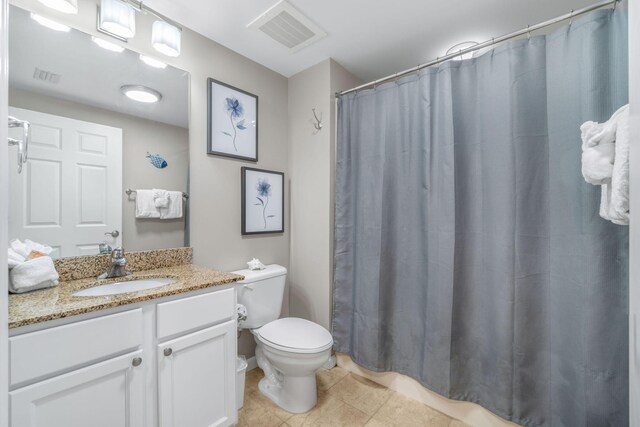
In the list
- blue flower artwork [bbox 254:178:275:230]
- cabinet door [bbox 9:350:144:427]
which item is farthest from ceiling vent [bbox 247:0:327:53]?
cabinet door [bbox 9:350:144:427]

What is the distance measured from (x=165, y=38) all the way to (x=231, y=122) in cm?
56

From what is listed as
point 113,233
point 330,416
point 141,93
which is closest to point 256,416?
Answer: point 330,416

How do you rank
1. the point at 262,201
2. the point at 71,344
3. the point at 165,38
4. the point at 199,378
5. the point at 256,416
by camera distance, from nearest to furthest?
the point at 71,344 < the point at 199,378 < the point at 165,38 < the point at 256,416 < the point at 262,201

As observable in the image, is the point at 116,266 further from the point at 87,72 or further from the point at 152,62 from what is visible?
the point at 152,62

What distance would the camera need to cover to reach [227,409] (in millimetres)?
1352

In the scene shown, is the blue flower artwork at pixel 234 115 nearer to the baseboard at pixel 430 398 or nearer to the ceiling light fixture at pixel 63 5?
the ceiling light fixture at pixel 63 5

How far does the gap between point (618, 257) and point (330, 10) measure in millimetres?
A: 1800

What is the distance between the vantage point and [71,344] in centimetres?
92

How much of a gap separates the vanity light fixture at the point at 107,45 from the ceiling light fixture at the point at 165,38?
0.17 m

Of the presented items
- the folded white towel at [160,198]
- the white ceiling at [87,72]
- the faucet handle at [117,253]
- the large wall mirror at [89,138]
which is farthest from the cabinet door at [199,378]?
the white ceiling at [87,72]

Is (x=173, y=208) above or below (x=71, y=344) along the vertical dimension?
above

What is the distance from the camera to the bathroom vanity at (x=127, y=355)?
860 millimetres

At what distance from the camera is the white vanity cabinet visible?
860 mm

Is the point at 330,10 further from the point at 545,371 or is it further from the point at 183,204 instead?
the point at 545,371
